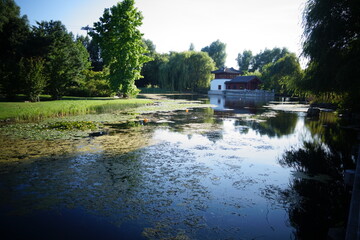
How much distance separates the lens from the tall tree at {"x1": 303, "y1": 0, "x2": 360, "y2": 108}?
31.5ft

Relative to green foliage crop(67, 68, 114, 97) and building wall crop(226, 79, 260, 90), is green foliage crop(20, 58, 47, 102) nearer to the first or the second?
Result: green foliage crop(67, 68, 114, 97)

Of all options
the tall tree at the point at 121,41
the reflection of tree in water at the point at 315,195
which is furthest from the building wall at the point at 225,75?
the reflection of tree in water at the point at 315,195

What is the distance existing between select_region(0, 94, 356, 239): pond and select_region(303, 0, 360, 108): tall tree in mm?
3123

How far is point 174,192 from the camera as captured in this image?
5.34m

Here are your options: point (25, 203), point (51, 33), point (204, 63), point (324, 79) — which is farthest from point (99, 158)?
point (204, 63)

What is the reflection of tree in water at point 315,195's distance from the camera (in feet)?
13.7

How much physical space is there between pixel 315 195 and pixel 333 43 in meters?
8.53

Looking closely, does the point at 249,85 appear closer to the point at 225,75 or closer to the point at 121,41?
the point at 225,75

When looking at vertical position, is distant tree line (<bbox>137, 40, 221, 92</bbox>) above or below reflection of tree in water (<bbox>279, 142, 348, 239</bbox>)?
above

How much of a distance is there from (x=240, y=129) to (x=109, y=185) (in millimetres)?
9361

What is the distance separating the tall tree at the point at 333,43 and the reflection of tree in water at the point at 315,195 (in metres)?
3.69

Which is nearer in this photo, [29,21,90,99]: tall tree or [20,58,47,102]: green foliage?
[20,58,47,102]: green foliage

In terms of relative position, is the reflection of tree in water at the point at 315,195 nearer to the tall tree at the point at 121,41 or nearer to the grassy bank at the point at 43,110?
the grassy bank at the point at 43,110

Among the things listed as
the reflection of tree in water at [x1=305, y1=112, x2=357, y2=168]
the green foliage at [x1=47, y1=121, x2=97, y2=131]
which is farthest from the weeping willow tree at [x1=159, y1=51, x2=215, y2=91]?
the green foliage at [x1=47, y1=121, x2=97, y2=131]
